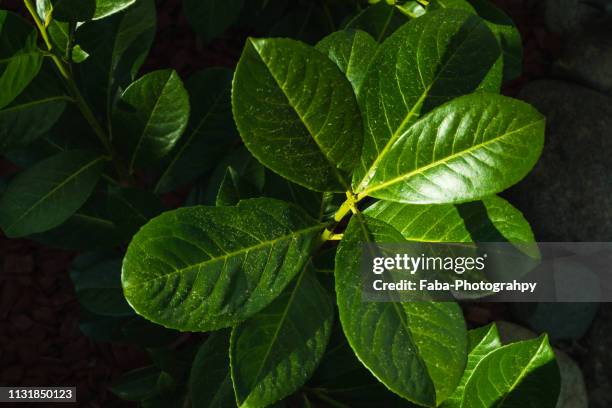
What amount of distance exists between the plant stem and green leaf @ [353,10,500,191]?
1.90 feet

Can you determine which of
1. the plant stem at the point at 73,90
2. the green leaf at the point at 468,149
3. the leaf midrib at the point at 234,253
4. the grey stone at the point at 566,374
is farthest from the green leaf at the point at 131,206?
the grey stone at the point at 566,374

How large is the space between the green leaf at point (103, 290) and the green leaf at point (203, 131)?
0.22m

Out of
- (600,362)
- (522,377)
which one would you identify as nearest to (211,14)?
(522,377)

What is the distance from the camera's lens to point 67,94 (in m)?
1.43

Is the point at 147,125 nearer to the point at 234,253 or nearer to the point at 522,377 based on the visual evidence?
the point at 234,253

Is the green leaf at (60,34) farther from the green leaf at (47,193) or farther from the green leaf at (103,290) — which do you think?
the green leaf at (103,290)

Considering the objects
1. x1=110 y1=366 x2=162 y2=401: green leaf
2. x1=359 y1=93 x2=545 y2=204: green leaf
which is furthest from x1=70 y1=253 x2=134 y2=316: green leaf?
x1=359 y1=93 x2=545 y2=204: green leaf

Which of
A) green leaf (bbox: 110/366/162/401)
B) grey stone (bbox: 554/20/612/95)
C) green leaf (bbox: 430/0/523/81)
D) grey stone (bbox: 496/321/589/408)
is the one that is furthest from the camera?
grey stone (bbox: 554/20/612/95)

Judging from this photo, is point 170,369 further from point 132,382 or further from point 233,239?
point 233,239

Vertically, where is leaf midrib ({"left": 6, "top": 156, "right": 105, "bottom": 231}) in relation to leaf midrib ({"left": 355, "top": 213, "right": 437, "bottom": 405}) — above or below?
below

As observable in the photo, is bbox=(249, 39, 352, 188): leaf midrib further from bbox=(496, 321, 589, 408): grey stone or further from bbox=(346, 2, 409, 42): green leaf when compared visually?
bbox=(496, 321, 589, 408): grey stone

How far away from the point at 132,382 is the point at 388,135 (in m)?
1.07

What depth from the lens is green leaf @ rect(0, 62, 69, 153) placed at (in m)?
1.30

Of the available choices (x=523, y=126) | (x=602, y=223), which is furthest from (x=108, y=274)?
(x=602, y=223)
